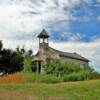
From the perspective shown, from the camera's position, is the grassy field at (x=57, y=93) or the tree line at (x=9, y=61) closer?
the grassy field at (x=57, y=93)

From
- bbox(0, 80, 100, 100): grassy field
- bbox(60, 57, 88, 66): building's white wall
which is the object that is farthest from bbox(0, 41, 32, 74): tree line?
bbox(0, 80, 100, 100): grassy field

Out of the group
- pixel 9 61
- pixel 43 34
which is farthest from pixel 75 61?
pixel 9 61

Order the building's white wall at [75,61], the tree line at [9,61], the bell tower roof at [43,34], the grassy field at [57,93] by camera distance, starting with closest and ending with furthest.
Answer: the grassy field at [57,93] < the bell tower roof at [43,34] < the building's white wall at [75,61] < the tree line at [9,61]

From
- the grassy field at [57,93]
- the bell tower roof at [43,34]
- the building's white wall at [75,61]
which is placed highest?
the bell tower roof at [43,34]

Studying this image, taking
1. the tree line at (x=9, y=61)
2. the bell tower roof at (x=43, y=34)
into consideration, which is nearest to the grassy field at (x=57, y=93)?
the bell tower roof at (x=43, y=34)

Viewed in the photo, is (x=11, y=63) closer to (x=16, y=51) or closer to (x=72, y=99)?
(x=16, y=51)

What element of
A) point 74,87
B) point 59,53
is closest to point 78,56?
point 59,53

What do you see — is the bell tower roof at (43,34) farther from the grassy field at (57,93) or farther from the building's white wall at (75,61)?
the grassy field at (57,93)

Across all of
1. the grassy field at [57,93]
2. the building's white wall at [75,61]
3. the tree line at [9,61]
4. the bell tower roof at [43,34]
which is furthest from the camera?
the tree line at [9,61]

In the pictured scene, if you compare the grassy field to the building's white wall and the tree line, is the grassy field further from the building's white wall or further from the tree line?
the tree line

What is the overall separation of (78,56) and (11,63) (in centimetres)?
1264

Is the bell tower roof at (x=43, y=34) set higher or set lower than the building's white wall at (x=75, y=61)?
higher

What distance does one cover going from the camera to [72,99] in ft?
67.1

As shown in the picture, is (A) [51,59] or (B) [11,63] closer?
(A) [51,59]
